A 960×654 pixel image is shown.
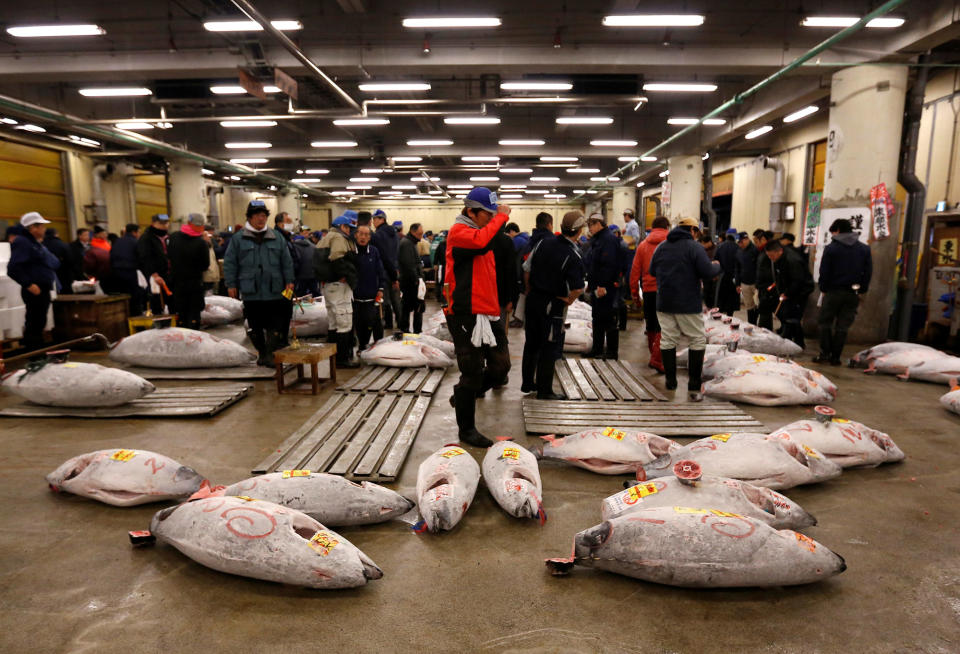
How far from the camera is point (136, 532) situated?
2783 millimetres

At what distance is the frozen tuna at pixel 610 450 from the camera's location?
3.58m

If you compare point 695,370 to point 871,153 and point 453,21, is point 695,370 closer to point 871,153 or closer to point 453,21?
point 871,153

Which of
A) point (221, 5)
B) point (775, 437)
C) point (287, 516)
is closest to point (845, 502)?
point (775, 437)

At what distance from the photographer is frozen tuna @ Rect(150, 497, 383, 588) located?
232cm

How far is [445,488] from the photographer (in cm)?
298

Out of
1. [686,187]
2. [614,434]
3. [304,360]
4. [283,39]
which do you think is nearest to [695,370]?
[614,434]

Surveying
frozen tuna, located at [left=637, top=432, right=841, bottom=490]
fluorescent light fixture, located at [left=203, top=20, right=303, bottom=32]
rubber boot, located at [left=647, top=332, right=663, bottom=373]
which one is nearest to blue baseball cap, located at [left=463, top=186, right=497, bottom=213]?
frozen tuna, located at [left=637, top=432, right=841, bottom=490]

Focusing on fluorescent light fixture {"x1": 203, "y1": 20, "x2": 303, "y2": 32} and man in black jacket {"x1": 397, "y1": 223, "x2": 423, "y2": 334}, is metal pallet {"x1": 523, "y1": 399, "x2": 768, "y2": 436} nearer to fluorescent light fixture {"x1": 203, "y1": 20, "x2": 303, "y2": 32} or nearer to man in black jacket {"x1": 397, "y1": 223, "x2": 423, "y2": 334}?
man in black jacket {"x1": 397, "y1": 223, "x2": 423, "y2": 334}

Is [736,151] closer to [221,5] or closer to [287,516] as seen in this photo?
[221,5]

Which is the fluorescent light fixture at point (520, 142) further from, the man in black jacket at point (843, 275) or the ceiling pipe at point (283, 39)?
the man in black jacket at point (843, 275)

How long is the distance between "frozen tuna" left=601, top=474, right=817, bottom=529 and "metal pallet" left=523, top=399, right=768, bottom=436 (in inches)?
60.6

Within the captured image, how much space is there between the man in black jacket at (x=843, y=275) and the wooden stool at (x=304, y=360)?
19.1 feet

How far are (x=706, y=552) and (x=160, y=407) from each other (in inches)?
A: 183

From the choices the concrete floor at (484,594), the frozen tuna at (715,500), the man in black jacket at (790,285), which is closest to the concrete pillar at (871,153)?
the man in black jacket at (790,285)
